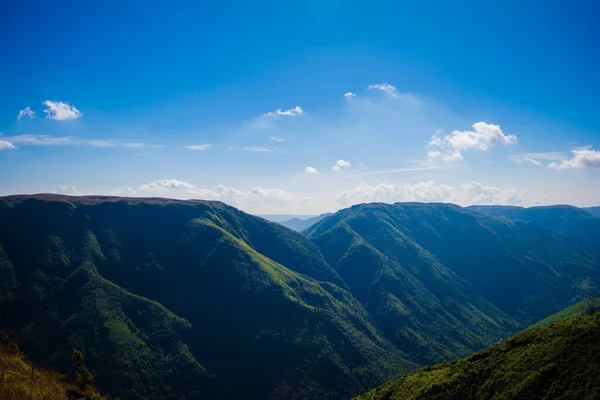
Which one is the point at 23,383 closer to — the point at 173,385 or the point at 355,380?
the point at 173,385

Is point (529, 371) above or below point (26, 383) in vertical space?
below

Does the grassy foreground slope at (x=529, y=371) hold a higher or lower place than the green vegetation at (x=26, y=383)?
lower

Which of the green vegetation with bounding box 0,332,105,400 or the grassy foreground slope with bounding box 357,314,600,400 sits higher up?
the green vegetation with bounding box 0,332,105,400

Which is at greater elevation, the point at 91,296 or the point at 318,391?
the point at 91,296

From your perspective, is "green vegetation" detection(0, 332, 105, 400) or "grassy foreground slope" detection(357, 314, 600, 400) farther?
"grassy foreground slope" detection(357, 314, 600, 400)

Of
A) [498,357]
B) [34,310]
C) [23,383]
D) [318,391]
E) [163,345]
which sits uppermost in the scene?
[23,383]

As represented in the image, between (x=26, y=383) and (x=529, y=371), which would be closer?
(x=26, y=383)

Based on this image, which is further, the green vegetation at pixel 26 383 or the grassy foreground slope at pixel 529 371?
the grassy foreground slope at pixel 529 371

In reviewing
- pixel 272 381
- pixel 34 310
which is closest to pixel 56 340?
pixel 34 310
